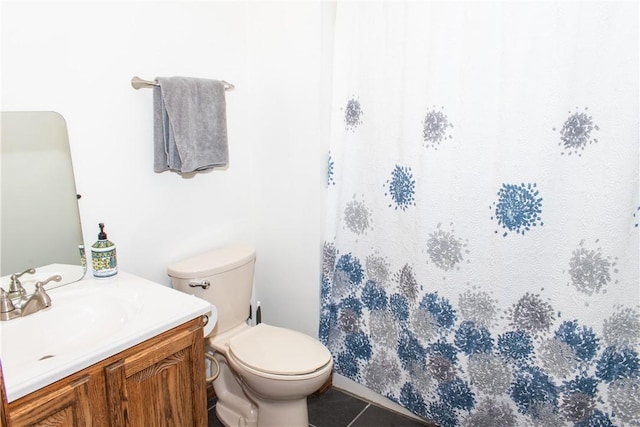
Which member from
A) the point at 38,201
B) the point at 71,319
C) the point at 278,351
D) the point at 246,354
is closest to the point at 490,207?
the point at 278,351

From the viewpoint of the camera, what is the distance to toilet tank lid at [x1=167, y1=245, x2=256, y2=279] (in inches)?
74.9

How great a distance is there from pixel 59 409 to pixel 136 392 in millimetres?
223

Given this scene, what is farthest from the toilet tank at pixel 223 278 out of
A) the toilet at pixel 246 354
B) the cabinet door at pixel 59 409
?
the cabinet door at pixel 59 409

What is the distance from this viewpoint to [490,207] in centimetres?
162

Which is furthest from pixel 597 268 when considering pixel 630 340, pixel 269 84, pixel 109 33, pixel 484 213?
pixel 109 33

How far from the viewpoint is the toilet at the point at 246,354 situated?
5.76ft

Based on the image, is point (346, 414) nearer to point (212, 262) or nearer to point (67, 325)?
point (212, 262)

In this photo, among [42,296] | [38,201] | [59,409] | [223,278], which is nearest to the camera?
[59,409]

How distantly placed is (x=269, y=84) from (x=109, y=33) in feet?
2.46

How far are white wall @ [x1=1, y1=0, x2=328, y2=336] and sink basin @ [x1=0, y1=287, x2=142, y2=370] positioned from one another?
0.30 meters

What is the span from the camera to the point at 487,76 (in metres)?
1.58

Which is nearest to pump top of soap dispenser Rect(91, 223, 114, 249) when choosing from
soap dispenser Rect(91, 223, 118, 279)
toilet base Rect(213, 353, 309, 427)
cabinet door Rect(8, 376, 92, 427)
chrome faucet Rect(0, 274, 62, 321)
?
soap dispenser Rect(91, 223, 118, 279)

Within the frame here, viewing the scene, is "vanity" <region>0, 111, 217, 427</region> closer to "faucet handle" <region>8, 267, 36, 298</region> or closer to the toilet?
"faucet handle" <region>8, 267, 36, 298</region>

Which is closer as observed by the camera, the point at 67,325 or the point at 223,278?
the point at 67,325
